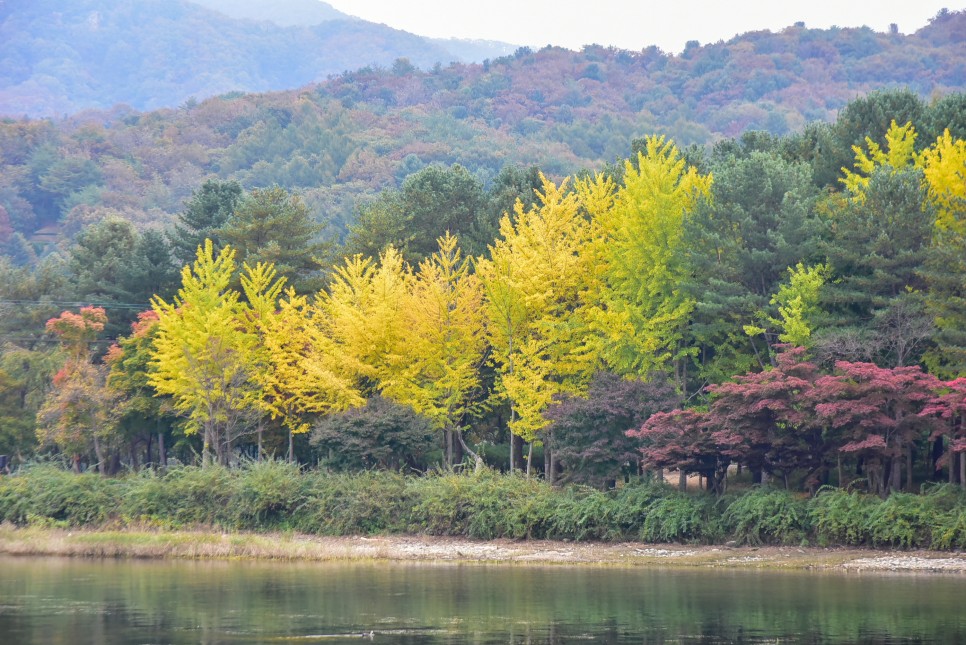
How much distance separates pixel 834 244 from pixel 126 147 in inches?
5215

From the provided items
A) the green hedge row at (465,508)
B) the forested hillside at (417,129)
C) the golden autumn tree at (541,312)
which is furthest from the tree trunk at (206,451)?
the forested hillside at (417,129)

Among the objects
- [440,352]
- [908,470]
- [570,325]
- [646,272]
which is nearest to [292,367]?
[440,352]

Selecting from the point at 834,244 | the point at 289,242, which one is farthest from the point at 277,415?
the point at 834,244

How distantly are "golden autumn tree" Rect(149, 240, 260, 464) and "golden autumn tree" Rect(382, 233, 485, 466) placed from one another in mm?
7421

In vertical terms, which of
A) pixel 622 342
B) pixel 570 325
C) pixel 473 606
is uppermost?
pixel 570 325

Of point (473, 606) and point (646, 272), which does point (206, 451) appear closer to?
point (646, 272)

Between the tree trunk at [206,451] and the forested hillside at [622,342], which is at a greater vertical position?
the forested hillside at [622,342]

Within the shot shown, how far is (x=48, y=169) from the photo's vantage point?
14912cm

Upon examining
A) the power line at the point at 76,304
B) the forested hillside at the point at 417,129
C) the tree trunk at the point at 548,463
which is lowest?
the tree trunk at the point at 548,463

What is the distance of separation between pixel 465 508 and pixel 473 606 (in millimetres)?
15757

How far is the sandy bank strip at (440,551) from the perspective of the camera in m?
40.1

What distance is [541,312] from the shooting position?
180ft

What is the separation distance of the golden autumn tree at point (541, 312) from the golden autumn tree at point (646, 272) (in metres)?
1.22

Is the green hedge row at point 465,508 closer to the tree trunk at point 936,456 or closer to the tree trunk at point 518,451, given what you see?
the tree trunk at point 936,456
